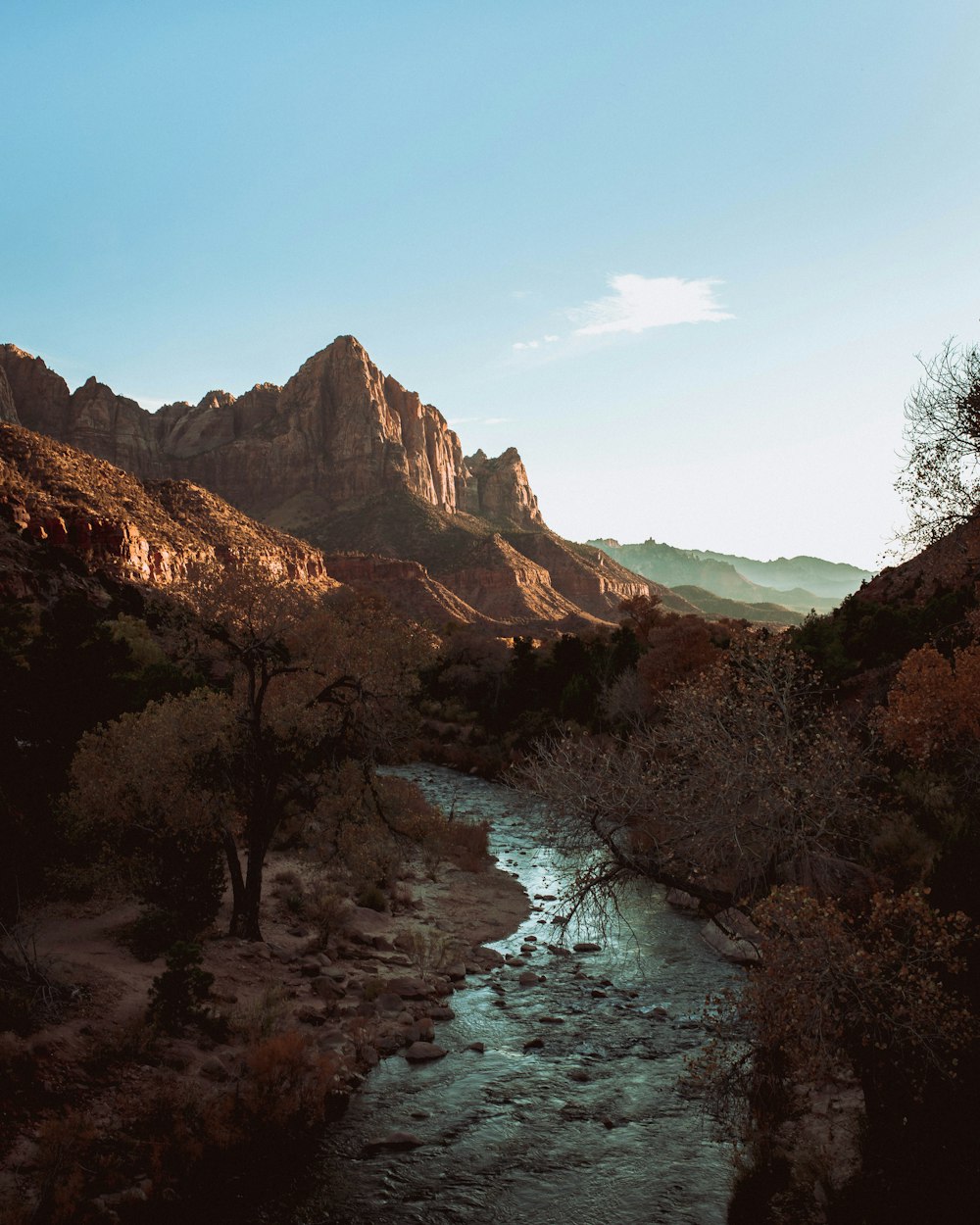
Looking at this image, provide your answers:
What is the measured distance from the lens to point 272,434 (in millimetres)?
182000

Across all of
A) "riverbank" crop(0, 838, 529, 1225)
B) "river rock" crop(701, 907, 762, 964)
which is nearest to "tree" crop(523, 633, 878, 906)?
"river rock" crop(701, 907, 762, 964)

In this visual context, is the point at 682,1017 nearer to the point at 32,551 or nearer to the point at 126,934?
the point at 126,934

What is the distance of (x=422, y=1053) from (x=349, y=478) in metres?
165

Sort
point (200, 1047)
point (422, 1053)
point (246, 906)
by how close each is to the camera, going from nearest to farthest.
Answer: point (200, 1047)
point (422, 1053)
point (246, 906)

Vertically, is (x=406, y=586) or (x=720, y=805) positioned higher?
(x=406, y=586)

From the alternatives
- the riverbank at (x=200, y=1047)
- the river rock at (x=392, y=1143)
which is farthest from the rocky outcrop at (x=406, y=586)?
the river rock at (x=392, y=1143)

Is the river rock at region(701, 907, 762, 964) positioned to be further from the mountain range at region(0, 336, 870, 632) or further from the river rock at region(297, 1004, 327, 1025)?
the mountain range at region(0, 336, 870, 632)

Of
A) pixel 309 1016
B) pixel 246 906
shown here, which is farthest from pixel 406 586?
pixel 309 1016

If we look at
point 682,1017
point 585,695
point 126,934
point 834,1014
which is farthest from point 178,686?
point 585,695

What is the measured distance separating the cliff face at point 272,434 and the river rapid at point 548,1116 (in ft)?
499

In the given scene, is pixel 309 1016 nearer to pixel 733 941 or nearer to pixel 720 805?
pixel 720 805

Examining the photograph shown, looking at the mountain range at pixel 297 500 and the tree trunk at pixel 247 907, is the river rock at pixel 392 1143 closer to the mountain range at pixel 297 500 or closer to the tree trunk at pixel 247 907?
the tree trunk at pixel 247 907

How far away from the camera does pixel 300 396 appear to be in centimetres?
18850

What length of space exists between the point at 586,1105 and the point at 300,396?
627 feet
